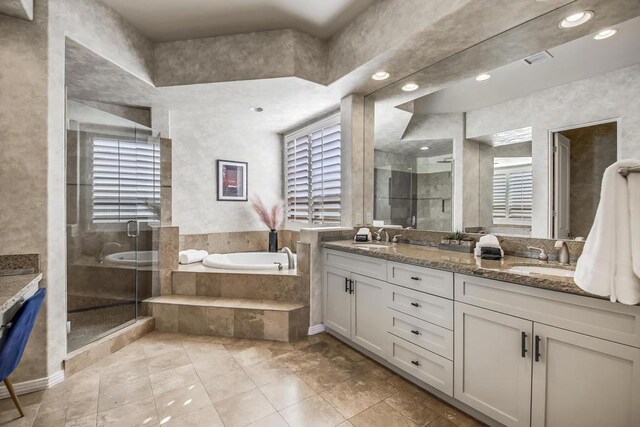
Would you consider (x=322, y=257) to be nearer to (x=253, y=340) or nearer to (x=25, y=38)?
(x=253, y=340)

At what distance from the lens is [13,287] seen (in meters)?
1.59

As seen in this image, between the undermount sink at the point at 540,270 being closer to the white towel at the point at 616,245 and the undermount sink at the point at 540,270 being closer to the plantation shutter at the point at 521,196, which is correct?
the white towel at the point at 616,245

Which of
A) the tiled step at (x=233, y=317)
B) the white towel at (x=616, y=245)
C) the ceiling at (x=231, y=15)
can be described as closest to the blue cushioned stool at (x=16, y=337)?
the tiled step at (x=233, y=317)

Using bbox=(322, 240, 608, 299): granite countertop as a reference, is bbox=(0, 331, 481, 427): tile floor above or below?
below

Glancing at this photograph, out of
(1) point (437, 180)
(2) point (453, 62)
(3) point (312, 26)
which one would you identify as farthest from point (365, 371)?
(3) point (312, 26)

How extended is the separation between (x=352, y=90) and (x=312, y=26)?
27.0 inches

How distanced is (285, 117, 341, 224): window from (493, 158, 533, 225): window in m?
1.84

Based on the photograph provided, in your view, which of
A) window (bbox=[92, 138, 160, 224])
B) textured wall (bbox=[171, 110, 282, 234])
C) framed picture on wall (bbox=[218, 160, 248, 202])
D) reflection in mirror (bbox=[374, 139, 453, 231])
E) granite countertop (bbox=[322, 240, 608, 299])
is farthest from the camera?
framed picture on wall (bbox=[218, 160, 248, 202])

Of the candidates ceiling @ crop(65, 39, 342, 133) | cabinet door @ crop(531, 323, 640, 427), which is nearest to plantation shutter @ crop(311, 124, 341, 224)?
ceiling @ crop(65, 39, 342, 133)

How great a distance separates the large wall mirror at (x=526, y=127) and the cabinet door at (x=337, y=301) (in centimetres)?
85

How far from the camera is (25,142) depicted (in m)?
1.92

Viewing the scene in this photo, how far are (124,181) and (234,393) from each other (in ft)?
7.57

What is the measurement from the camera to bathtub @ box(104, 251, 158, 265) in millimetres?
2985

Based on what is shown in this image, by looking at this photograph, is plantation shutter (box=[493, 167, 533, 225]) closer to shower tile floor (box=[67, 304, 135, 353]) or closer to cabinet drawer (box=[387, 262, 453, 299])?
cabinet drawer (box=[387, 262, 453, 299])
